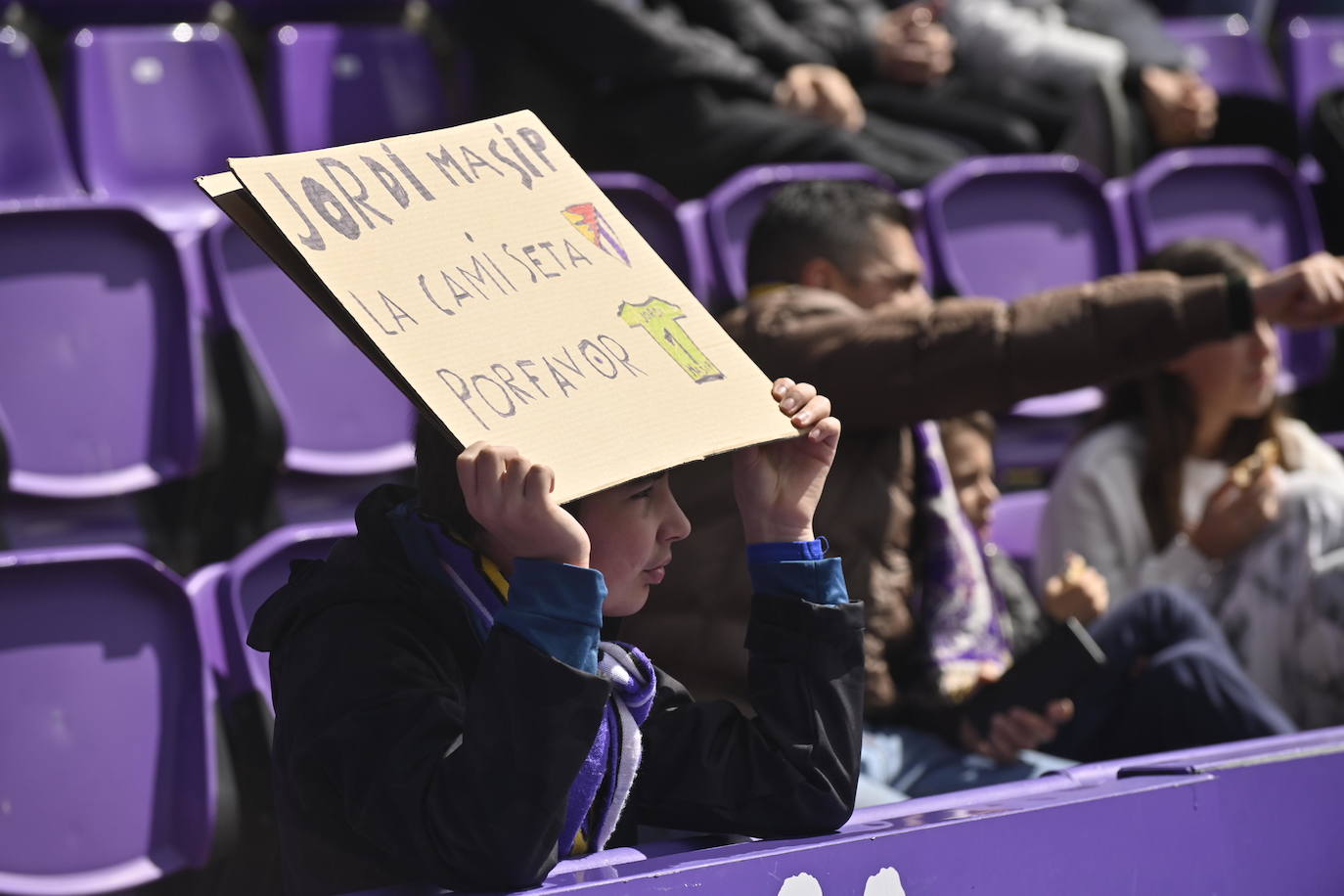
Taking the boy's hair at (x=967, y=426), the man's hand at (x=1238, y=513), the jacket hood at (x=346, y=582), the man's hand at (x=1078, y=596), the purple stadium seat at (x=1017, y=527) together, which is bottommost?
the purple stadium seat at (x=1017, y=527)

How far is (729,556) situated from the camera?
1.82 metres

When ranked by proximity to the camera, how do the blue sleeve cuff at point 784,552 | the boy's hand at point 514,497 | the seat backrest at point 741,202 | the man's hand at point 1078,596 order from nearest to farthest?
the boy's hand at point 514,497 → the blue sleeve cuff at point 784,552 → the man's hand at point 1078,596 → the seat backrest at point 741,202

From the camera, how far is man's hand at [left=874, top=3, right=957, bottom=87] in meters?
4.08

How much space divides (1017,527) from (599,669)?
1.63 m

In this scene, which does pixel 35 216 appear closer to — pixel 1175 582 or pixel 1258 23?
pixel 1175 582

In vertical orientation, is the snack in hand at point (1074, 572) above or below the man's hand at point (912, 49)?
below

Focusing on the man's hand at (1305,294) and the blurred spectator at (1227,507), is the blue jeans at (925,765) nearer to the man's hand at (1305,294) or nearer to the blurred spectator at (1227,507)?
the blurred spectator at (1227,507)

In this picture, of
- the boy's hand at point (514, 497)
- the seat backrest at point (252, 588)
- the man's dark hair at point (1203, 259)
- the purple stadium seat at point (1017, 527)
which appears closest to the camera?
the boy's hand at point (514, 497)

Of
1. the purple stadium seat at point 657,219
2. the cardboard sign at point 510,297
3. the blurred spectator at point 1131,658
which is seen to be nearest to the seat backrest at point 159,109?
the purple stadium seat at point 657,219

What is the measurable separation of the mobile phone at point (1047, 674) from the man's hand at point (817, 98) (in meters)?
2.02

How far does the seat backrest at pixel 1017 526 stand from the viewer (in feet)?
8.63

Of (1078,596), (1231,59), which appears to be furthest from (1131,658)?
(1231,59)

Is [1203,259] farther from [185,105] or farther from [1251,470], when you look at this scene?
[185,105]

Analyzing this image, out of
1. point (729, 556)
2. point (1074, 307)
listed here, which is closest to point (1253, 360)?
point (1074, 307)
